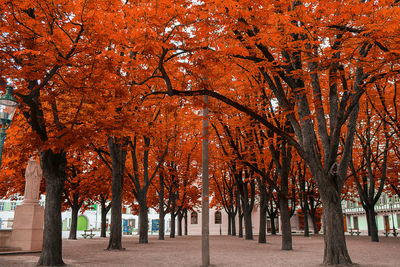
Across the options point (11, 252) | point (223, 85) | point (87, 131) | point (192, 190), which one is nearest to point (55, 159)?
point (87, 131)

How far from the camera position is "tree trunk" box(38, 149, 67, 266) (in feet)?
31.9

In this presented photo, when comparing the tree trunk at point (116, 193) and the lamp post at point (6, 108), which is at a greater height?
the lamp post at point (6, 108)

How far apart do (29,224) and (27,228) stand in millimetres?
180

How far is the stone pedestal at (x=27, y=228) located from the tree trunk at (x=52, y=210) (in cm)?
539

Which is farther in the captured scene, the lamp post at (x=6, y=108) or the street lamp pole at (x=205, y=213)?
the street lamp pole at (x=205, y=213)

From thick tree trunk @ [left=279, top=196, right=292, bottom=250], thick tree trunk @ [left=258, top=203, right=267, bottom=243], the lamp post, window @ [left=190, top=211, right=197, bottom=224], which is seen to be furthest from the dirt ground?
window @ [left=190, top=211, right=197, bottom=224]

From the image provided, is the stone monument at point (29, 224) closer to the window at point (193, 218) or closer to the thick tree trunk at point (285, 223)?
the thick tree trunk at point (285, 223)

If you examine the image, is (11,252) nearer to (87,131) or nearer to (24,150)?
(24,150)

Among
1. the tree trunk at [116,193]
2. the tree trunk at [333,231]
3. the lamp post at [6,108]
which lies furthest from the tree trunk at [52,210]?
the tree trunk at [333,231]

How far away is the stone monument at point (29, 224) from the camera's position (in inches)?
569

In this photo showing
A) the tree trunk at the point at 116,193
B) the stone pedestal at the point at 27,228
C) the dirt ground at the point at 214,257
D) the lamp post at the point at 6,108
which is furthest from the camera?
the tree trunk at the point at 116,193

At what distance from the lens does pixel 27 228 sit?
14.5 m

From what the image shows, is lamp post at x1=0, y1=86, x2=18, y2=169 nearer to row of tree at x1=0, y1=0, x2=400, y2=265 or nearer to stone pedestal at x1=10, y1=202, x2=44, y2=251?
row of tree at x1=0, y1=0, x2=400, y2=265

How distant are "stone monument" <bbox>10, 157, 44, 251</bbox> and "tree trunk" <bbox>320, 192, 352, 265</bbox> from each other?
11831 millimetres
